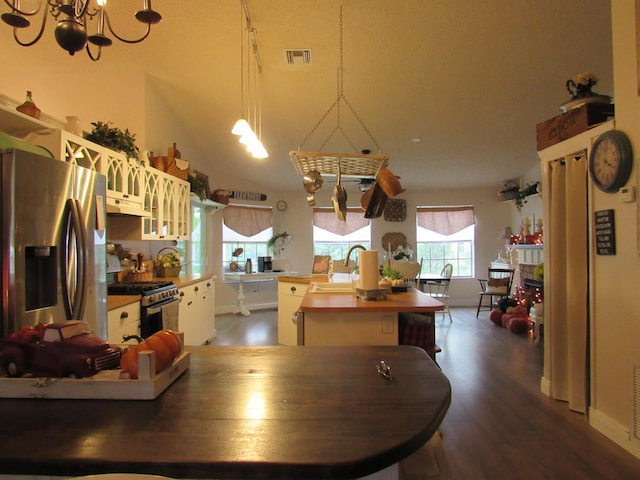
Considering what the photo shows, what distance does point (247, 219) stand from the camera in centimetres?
644

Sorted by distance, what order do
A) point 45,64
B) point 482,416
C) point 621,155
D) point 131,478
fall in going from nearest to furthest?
point 131,478
point 621,155
point 482,416
point 45,64

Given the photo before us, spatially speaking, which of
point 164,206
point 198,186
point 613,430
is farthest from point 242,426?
point 198,186

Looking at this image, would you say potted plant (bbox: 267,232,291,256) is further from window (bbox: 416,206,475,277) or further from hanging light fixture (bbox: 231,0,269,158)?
window (bbox: 416,206,475,277)

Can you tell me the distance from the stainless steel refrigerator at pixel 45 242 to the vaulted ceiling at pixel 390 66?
6.89 ft

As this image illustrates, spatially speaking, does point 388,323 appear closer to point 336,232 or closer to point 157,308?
point 157,308

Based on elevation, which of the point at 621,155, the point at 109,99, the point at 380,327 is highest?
the point at 109,99

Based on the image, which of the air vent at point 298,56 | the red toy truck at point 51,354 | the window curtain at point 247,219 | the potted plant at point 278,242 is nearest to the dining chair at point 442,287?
the potted plant at point 278,242

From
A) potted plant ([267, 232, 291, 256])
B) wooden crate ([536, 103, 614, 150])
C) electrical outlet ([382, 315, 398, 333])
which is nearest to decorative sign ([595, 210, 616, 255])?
wooden crate ([536, 103, 614, 150])

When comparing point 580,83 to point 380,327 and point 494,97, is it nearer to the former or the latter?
point 494,97

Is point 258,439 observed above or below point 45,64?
below

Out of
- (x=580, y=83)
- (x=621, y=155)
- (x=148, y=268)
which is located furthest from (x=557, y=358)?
(x=148, y=268)

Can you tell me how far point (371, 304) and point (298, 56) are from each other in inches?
99.1

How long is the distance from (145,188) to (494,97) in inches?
151

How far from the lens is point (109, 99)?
12.0 feet
